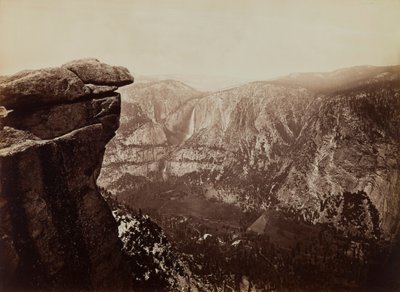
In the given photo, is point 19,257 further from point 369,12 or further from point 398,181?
point 398,181

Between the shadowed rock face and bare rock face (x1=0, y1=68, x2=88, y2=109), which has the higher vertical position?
bare rock face (x1=0, y1=68, x2=88, y2=109)

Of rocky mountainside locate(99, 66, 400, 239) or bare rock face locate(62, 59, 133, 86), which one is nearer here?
bare rock face locate(62, 59, 133, 86)

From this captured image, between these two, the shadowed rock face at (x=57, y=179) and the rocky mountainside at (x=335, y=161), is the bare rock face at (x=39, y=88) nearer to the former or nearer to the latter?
the shadowed rock face at (x=57, y=179)

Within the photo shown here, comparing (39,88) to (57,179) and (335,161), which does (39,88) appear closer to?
(57,179)

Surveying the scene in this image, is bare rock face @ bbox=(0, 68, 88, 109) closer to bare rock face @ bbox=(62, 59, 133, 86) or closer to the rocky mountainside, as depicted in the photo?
bare rock face @ bbox=(62, 59, 133, 86)

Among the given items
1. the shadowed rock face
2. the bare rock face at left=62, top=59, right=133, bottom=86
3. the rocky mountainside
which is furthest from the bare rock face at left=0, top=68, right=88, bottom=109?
the rocky mountainside

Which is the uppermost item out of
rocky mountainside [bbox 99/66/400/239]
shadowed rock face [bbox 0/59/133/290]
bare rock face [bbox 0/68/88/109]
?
bare rock face [bbox 0/68/88/109]

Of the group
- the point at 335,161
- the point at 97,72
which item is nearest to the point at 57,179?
the point at 97,72

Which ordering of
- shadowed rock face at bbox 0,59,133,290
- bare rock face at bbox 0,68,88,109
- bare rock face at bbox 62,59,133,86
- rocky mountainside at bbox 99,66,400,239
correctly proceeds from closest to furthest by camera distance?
1. shadowed rock face at bbox 0,59,133,290
2. bare rock face at bbox 0,68,88,109
3. bare rock face at bbox 62,59,133,86
4. rocky mountainside at bbox 99,66,400,239

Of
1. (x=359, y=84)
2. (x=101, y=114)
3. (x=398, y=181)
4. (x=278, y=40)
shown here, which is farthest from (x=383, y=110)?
(x=101, y=114)
